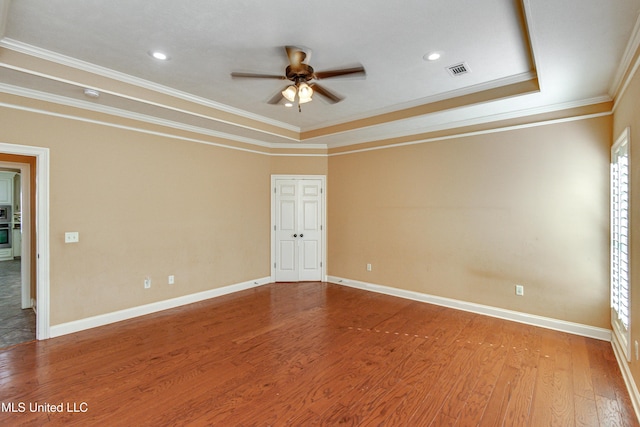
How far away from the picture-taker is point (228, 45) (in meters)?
2.67

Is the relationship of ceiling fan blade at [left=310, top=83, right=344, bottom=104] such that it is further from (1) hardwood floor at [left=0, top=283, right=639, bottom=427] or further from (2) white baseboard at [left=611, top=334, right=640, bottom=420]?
(2) white baseboard at [left=611, top=334, right=640, bottom=420]

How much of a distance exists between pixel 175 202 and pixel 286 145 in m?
2.35

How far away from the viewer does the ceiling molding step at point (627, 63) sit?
6.97 ft

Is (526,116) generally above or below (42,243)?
above

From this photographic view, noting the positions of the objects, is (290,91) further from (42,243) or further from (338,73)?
(42,243)

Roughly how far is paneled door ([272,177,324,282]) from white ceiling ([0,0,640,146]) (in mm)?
2334

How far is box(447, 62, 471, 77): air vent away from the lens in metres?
3.02

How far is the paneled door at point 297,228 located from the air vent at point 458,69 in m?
3.27

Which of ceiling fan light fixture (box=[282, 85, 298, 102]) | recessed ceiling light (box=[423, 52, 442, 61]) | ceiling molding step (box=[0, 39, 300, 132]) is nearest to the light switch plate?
ceiling molding step (box=[0, 39, 300, 132])

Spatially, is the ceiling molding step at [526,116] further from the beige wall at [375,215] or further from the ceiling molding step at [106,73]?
the ceiling molding step at [106,73]

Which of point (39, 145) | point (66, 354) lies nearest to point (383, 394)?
point (66, 354)

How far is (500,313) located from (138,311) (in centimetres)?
495

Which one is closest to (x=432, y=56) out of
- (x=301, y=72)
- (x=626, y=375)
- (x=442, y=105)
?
(x=442, y=105)

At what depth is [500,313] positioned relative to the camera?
13.5 feet
